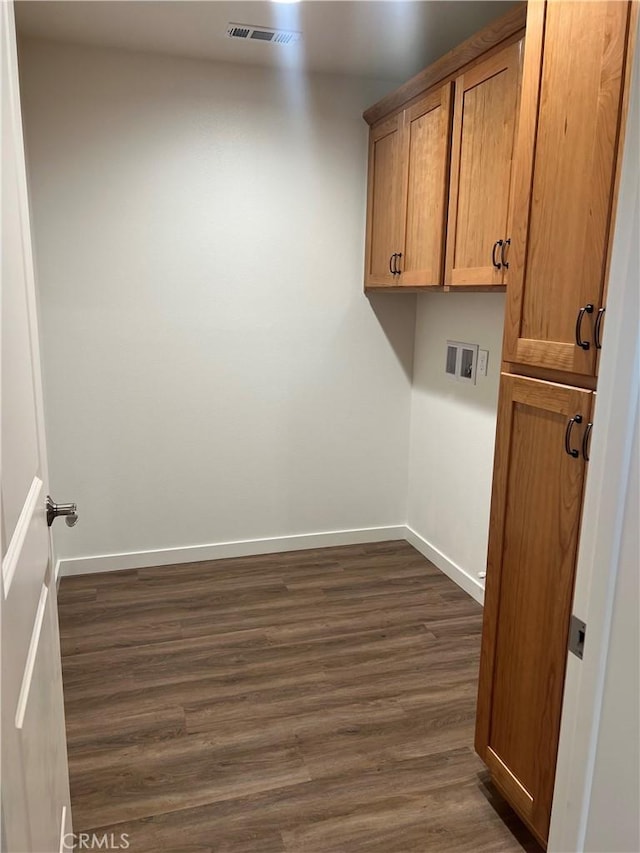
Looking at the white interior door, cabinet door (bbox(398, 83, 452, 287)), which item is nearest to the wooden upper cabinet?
cabinet door (bbox(398, 83, 452, 287))

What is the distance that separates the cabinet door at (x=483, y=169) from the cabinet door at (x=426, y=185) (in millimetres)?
66

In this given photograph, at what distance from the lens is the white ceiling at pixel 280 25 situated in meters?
2.48

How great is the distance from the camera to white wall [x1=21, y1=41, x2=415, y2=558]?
3035mm

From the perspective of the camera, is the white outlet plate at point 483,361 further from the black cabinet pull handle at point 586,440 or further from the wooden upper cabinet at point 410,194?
the black cabinet pull handle at point 586,440

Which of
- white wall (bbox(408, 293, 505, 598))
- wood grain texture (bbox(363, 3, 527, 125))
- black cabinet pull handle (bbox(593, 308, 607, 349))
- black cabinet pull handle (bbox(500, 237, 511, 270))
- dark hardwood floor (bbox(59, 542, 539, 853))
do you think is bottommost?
dark hardwood floor (bbox(59, 542, 539, 853))

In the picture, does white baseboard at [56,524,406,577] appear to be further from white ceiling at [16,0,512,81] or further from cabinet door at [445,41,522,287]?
white ceiling at [16,0,512,81]

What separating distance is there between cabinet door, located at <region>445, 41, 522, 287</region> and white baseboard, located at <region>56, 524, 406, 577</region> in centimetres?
182

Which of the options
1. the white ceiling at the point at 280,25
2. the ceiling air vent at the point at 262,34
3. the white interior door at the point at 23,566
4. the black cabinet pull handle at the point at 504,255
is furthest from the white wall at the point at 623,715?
the ceiling air vent at the point at 262,34

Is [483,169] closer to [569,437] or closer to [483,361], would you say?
[483,361]

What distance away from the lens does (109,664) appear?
2.57m

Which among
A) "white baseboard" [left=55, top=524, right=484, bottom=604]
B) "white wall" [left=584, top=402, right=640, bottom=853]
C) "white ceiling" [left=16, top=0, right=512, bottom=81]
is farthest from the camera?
"white baseboard" [left=55, top=524, right=484, bottom=604]

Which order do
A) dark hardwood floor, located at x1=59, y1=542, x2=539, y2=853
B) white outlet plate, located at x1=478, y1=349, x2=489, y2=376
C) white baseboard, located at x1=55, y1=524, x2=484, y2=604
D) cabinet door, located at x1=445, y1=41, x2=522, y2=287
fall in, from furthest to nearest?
white baseboard, located at x1=55, y1=524, x2=484, y2=604 < white outlet plate, located at x1=478, y1=349, x2=489, y2=376 < cabinet door, located at x1=445, y1=41, x2=522, y2=287 < dark hardwood floor, located at x1=59, y1=542, x2=539, y2=853

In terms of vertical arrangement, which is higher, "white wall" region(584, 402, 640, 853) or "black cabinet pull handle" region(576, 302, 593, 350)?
"black cabinet pull handle" region(576, 302, 593, 350)

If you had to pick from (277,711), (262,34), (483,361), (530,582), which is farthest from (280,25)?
(277,711)
